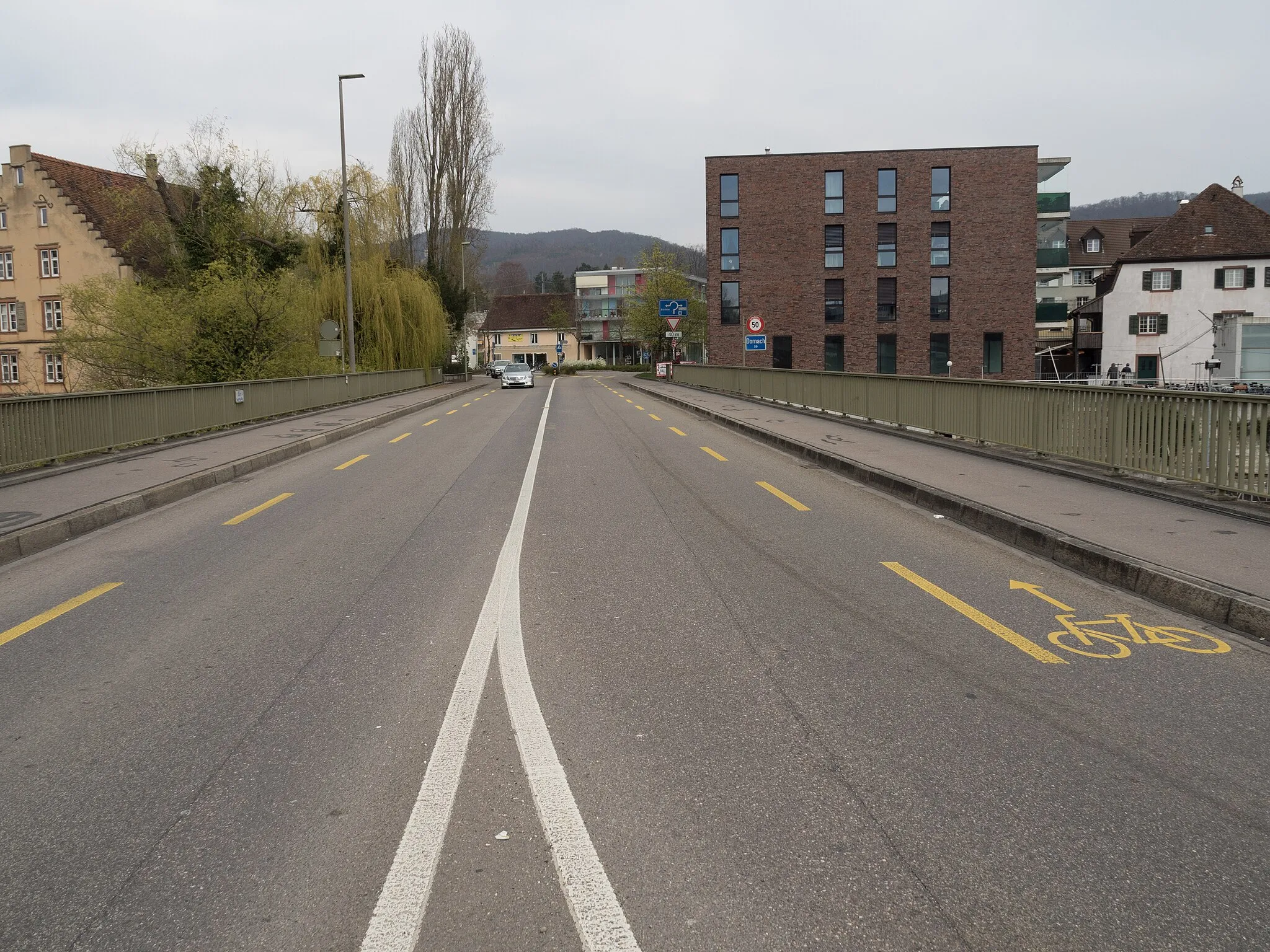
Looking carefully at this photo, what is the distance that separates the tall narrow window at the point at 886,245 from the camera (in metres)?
57.7

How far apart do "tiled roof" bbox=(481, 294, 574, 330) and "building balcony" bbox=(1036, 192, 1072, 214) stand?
211 feet

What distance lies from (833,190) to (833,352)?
9.66 meters

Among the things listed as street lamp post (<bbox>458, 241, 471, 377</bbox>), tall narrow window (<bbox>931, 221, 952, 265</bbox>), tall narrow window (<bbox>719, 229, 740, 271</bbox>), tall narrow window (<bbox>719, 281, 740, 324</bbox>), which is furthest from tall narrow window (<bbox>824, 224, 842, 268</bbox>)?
street lamp post (<bbox>458, 241, 471, 377</bbox>)

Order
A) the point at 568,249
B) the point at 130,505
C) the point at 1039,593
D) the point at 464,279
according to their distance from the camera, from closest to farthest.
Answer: the point at 1039,593 < the point at 130,505 < the point at 464,279 < the point at 568,249

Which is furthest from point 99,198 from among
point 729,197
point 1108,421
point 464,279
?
point 1108,421

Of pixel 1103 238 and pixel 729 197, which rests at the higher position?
pixel 1103 238

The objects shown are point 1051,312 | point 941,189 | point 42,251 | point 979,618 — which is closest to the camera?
point 979,618

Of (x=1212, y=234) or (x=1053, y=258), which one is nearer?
(x=1212, y=234)

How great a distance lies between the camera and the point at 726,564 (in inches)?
304

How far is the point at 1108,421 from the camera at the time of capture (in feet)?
37.5

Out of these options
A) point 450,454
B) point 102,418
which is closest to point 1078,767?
point 450,454

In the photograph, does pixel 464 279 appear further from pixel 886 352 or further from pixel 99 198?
pixel 886 352

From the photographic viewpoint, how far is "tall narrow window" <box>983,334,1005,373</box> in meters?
57.4

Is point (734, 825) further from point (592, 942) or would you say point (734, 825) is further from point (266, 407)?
point (266, 407)
